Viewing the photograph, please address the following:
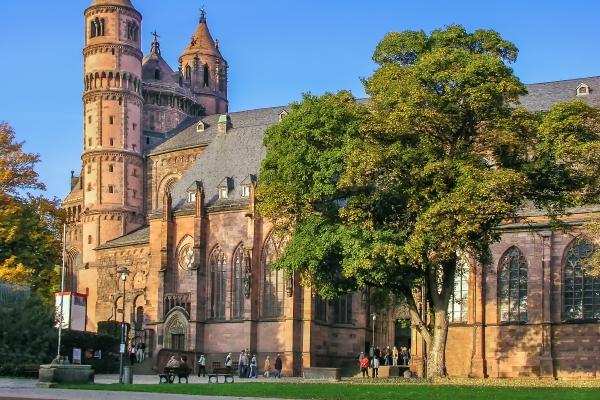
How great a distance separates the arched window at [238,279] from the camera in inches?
2822

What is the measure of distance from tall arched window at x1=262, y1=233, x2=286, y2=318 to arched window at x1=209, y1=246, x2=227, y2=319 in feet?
11.0

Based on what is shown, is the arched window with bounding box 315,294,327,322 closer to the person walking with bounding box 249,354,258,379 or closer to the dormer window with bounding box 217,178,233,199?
the person walking with bounding box 249,354,258,379

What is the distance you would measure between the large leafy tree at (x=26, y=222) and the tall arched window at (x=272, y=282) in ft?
46.6

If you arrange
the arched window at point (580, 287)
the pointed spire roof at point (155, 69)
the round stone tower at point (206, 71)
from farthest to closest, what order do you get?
the round stone tower at point (206, 71) < the pointed spire roof at point (155, 69) < the arched window at point (580, 287)

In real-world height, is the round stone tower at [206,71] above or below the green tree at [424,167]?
→ above

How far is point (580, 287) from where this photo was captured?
63.4m

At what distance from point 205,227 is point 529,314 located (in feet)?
75.8

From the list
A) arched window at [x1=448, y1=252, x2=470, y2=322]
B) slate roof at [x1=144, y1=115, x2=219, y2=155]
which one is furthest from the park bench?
slate roof at [x1=144, y1=115, x2=219, y2=155]

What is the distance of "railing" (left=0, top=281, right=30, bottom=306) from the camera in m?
58.1

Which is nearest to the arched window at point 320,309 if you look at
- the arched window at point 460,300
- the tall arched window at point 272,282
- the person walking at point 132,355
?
the tall arched window at point 272,282

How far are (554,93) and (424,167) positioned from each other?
32.7m

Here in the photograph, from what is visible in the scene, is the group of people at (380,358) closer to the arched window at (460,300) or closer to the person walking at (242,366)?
the arched window at (460,300)

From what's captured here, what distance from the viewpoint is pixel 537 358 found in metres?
63.3

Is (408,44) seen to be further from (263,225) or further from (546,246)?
(263,225)
